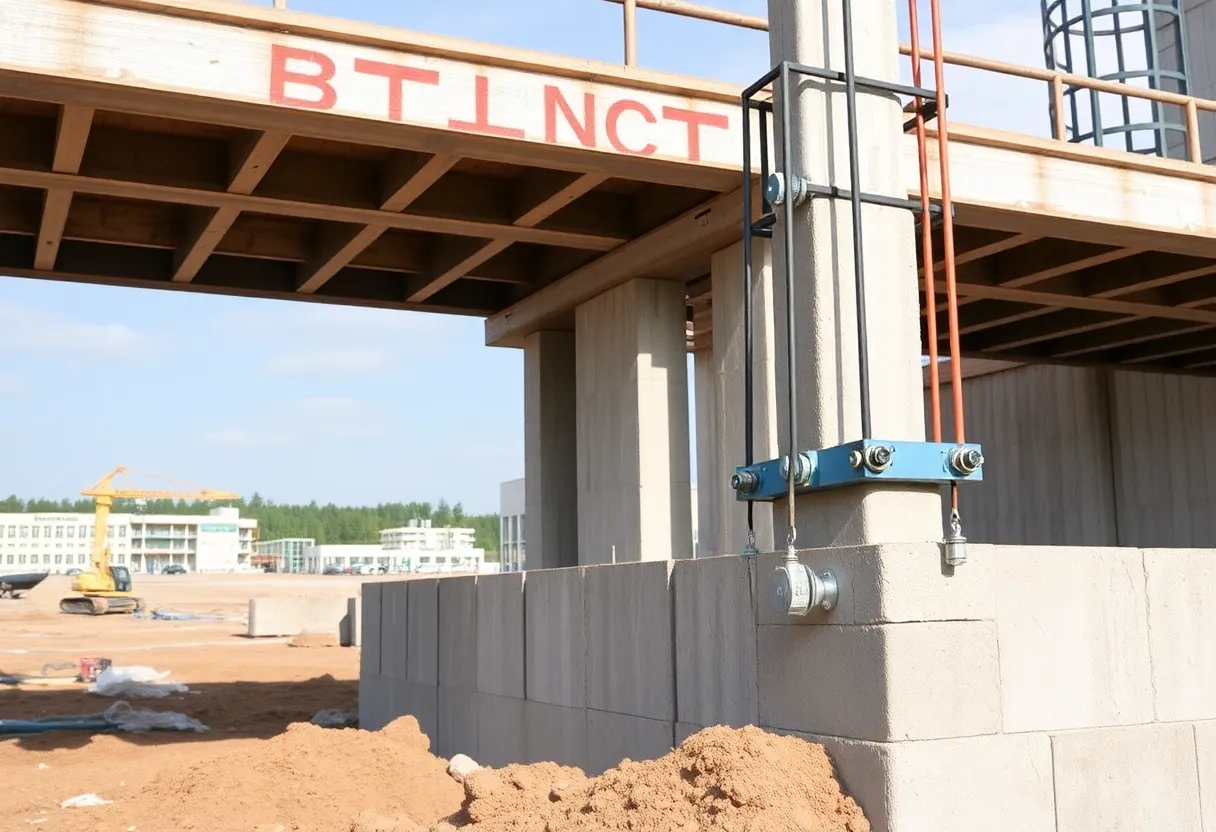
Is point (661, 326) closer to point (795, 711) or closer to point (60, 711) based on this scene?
point (795, 711)

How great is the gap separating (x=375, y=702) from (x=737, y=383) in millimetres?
6097

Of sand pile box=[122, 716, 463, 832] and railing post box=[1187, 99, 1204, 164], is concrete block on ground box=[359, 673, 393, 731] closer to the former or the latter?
sand pile box=[122, 716, 463, 832]

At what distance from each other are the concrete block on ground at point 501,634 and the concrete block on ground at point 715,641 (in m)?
2.71

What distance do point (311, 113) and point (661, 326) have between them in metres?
4.68

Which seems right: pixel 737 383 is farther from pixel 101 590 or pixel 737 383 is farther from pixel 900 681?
pixel 101 590

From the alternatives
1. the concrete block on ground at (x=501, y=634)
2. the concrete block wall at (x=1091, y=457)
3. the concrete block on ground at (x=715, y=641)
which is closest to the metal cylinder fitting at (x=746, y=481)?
the concrete block on ground at (x=715, y=641)

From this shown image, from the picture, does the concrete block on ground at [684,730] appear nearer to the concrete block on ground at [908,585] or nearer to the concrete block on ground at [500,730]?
the concrete block on ground at [908,585]

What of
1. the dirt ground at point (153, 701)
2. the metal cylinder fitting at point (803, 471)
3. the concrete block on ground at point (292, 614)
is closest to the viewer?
the metal cylinder fitting at point (803, 471)

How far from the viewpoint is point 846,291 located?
20.7 ft

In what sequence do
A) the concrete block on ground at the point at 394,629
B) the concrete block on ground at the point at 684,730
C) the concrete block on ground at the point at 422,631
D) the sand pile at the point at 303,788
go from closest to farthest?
1. the concrete block on ground at the point at 684,730
2. the sand pile at the point at 303,788
3. the concrete block on ground at the point at 422,631
4. the concrete block on ground at the point at 394,629

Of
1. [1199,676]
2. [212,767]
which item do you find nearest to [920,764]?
[1199,676]

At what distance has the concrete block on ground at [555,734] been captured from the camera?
27.8 feet

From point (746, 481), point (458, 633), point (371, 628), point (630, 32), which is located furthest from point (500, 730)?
point (630, 32)

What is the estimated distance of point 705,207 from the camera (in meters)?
11.5
